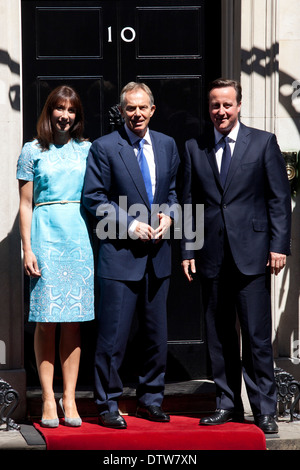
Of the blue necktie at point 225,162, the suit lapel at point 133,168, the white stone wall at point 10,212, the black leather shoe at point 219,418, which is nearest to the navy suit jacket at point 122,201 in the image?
the suit lapel at point 133,168

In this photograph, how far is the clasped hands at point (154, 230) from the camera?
6316 mm

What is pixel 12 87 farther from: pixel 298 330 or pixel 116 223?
pixel 298 330

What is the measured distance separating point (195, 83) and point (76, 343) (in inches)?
88.0

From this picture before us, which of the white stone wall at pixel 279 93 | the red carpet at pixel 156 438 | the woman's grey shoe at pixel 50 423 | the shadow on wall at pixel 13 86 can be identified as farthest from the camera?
the white stone wall at pixel 279 93

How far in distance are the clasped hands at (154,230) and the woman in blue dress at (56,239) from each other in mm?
361

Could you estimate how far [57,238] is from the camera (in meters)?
6.37

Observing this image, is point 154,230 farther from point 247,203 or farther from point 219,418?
point 219,418

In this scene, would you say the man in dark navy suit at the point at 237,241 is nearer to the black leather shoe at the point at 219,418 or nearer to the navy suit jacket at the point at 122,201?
the black leather shoe at the point at 219,418

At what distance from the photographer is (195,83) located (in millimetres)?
7430

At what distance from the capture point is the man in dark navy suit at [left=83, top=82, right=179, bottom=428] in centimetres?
635

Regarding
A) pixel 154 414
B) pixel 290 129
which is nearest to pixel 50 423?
pixel 154 414

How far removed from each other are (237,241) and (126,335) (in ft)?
3.14

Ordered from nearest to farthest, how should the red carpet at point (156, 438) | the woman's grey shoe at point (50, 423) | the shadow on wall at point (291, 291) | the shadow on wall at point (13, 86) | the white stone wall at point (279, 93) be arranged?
the red carpet at point (156, 438)
the woman's grey shoe at point (50, 423)
the shadow on wall at point (13, 86)
the white stone wall at point (279, 93)
the shadow on wall at point (291, 291)
